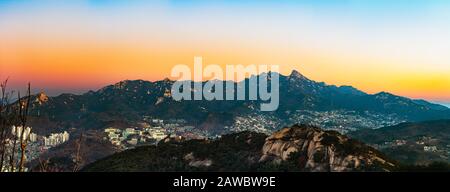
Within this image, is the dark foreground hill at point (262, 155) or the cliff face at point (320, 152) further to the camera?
the dark foreground hill at point (262, 155)

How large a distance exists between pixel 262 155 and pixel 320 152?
75.5 ft

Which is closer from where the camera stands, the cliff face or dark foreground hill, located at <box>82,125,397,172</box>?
the cliff face

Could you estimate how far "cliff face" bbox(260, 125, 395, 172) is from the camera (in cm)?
10306

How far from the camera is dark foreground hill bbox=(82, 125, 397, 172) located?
351 ft

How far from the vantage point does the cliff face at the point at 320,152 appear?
103062 mm

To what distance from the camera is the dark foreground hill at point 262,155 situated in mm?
107062

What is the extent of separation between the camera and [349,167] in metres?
102

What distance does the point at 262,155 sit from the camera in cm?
13162
